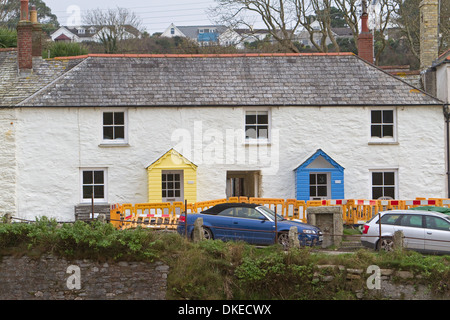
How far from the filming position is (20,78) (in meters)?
29.2

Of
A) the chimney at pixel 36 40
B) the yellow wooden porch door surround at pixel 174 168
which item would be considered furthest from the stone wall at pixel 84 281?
the chimney at pixel 36 40

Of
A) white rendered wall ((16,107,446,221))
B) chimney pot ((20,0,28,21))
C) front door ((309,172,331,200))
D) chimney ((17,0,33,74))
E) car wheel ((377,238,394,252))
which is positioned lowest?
car wheel ((377,238,394,252))

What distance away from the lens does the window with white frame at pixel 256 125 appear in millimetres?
28891

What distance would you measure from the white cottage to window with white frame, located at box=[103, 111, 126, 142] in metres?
0.04

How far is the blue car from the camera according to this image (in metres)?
21.4

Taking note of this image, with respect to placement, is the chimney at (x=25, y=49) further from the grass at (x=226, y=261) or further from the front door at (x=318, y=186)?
the front door at (x=318, y=186)

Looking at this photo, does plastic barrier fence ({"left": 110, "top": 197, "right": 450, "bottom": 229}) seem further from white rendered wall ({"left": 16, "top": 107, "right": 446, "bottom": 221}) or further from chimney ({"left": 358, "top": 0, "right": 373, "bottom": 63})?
chimney ({"left": 358, "top": 0, "right": 373, "bottom": 63})

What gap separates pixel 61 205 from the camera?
27.6 m

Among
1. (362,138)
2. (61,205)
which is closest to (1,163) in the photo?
(61,205)

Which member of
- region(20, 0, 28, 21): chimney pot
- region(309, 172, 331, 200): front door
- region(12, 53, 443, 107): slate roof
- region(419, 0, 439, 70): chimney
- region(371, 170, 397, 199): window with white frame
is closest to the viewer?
region(12, 53, 443, 107): slate roof

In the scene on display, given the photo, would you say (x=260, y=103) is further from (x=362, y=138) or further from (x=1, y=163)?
(x=1, y=163)

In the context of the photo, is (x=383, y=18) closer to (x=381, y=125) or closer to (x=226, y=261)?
(x=381, y=125)

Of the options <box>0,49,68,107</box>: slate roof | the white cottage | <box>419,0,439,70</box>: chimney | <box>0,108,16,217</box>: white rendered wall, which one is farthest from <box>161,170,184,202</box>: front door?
<box>419,0,439,70</box>: chimney

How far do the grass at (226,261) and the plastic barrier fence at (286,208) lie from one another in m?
3.88
